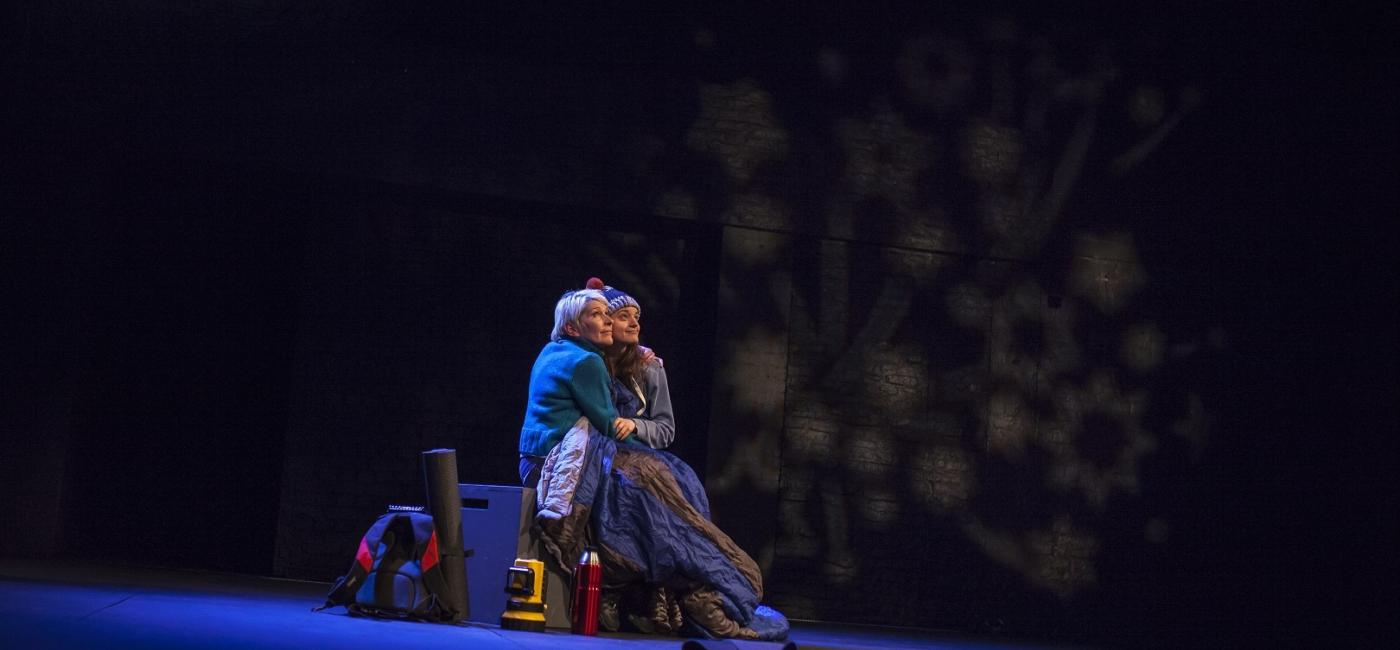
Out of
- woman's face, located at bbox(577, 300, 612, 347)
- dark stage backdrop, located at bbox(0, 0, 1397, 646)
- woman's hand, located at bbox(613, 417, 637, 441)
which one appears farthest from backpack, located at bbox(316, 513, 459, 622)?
dark stage backdrop, located at bbox(0, 0, 1397, 646)

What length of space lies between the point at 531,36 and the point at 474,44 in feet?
0.87

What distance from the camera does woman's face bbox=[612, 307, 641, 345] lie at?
17.4ft

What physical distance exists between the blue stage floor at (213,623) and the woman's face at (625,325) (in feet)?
3.48

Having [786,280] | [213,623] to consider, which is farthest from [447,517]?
[786,280]

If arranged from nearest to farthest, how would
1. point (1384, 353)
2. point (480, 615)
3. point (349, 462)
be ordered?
point (480, 615), point (349, 462), point (1384, 353)

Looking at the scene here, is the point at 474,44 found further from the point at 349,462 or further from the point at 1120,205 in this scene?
the point at 1120,205

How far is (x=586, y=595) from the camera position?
193 inches

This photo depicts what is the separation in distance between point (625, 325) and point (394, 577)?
120 cm

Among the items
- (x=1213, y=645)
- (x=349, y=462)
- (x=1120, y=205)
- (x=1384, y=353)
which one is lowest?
(x=1213, y=645)

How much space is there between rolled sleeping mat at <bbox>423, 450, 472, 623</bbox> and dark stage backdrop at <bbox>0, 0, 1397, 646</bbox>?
186 centimetres

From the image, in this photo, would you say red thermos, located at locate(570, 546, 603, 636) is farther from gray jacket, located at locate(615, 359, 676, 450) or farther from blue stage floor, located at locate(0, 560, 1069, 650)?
gray jacket, located at locate(615, 359, 676, 450)

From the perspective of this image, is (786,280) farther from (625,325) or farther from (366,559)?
(366,559)

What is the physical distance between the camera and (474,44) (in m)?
6.78

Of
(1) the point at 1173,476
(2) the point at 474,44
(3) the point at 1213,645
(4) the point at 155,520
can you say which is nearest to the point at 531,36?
(2) the point at 474,44
